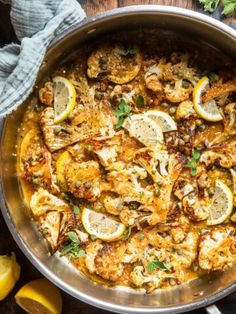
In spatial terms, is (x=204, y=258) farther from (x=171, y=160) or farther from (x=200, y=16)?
(x=200, y=16)

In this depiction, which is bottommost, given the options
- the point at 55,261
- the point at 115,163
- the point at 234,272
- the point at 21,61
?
the point at 55,261

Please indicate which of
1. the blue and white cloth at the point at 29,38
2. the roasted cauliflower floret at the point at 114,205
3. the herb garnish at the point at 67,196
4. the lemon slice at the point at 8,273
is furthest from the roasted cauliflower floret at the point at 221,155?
the lemon slice at the point at 8,273

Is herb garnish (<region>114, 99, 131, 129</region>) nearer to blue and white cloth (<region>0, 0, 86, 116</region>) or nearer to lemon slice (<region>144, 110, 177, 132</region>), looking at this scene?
lemon slice (<region>144, 110, 177, 132</region>)

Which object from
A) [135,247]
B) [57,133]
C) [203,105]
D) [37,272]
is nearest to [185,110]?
[203,105]

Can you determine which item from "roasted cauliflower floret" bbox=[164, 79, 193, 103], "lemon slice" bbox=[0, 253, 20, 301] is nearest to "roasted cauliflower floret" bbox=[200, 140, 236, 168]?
"roasted cauliflower floret" bbox=[164, 79, 193, 103]

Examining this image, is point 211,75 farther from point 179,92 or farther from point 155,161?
point 155,161

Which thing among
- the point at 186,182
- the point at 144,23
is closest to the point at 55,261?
the point at 186,182
